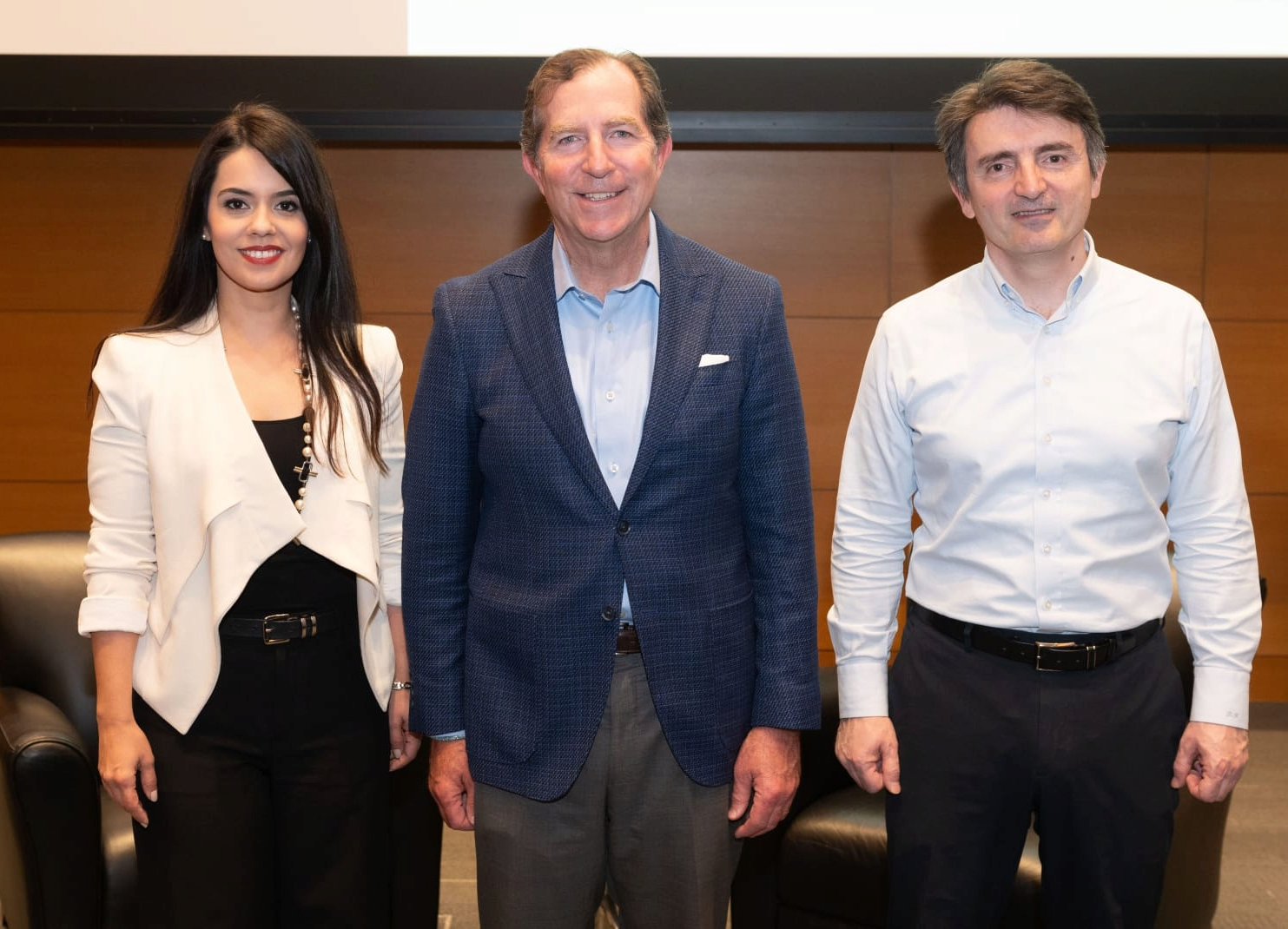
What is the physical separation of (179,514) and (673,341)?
2.74 feet

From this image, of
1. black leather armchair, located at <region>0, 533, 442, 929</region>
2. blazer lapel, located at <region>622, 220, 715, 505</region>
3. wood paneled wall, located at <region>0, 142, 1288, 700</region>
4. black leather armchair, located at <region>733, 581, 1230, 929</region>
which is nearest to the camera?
blazer lapel, located at <region>622, 220, 715, 505</region>

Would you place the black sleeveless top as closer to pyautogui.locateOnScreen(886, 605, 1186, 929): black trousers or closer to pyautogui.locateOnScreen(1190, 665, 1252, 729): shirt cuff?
pyautogui.locateOnScreen(886, 605, 1186, 929): black trousers

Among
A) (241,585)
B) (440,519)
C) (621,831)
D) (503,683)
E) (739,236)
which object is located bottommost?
(621,831)

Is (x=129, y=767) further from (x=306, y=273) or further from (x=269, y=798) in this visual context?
(x=306, y=273)

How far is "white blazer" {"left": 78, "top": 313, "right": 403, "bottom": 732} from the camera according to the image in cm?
186

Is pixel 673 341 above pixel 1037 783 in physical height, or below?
above

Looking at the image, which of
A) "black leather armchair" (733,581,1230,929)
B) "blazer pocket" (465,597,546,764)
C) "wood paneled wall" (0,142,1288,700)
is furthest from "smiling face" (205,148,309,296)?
"wood paneled wall" (0,142,1288,700)

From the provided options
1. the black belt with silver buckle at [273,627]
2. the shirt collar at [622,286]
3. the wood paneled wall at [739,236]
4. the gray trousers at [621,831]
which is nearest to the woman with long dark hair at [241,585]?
the black belt with silver buckle at [273,627]

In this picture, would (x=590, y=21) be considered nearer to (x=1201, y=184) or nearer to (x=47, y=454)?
(x=1201, y=184)

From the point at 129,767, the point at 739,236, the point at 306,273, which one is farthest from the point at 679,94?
the point at 129,767

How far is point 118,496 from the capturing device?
6.23 ft

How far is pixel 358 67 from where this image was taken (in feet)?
12.6

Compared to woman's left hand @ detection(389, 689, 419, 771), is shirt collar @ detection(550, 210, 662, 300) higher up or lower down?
higher up

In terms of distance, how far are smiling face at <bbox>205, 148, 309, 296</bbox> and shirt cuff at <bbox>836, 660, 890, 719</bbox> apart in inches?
45.6
